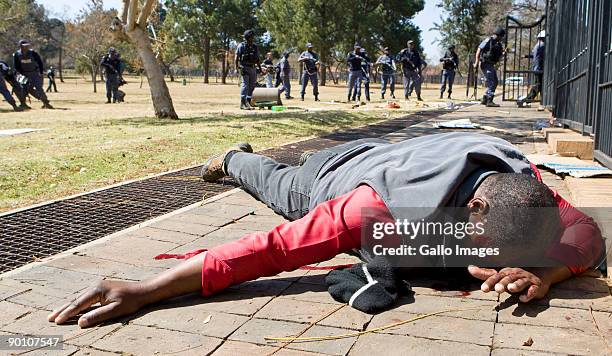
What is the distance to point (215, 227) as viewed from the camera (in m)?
4.04

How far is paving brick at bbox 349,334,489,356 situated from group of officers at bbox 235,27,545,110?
13.6 m

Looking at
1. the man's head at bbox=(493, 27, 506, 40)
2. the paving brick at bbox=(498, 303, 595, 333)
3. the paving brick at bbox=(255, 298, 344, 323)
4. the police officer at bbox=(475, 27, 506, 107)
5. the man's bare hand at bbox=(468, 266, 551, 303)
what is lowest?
the paving brick at bbox=(255, 298, 344, 323)

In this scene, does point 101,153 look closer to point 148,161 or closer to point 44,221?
point 148,161

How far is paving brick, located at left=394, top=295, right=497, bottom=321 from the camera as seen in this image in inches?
97.5

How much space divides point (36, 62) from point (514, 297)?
17608mm

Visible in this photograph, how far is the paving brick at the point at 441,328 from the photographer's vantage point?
2.26 metres

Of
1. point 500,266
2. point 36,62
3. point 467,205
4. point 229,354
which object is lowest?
point 229,354

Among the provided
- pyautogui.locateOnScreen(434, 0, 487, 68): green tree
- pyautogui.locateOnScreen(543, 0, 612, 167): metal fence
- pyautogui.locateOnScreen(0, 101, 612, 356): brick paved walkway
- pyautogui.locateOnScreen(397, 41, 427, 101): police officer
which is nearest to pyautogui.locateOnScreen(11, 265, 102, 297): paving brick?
pyautogui.locateOnScreen(0, 101, 612, 356): brick paved walkway

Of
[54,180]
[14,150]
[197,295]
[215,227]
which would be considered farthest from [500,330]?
[14,150]

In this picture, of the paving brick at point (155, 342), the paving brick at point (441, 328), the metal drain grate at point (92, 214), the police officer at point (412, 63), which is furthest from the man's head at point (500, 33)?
the paving brick at point (155, 342)

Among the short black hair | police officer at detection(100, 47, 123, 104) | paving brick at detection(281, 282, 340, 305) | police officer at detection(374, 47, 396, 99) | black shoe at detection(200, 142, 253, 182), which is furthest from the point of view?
police officer at detection(374, 47, 396, 99)

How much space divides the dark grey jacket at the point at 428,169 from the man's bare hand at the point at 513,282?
0.32 m

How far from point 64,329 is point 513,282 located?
6.14 feet

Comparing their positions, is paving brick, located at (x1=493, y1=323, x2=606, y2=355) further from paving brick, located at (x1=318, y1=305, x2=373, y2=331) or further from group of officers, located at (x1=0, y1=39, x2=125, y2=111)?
group of officers, located at (x1=0, y1=39, x2=125, y2=111)
